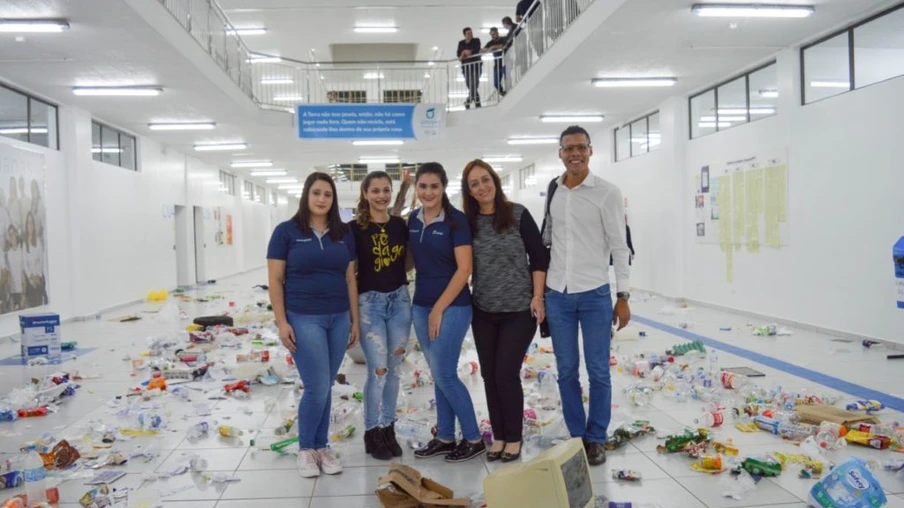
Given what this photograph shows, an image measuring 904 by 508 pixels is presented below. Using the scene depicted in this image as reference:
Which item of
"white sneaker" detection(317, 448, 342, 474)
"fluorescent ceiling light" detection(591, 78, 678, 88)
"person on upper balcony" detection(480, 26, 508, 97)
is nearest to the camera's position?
"white sneaker" detection(317, 448, 342, 474)

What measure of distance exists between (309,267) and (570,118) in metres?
11.1

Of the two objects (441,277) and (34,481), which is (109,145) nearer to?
(34,481)

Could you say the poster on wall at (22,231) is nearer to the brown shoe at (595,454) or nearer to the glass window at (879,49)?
the brown shoe at (595,454)

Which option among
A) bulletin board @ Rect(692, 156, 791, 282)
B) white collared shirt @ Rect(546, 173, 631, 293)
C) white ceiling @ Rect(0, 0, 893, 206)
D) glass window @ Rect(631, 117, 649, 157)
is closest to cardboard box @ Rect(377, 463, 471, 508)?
white collared shirt @ Rect(546, 173, 631, 293)

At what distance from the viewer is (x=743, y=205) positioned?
9930 millimetres

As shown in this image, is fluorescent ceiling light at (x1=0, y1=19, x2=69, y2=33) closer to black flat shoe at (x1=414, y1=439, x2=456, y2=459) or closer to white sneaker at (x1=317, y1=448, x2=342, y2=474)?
white sneaker at (x1=317, y1=448, x2=342, y2=474)

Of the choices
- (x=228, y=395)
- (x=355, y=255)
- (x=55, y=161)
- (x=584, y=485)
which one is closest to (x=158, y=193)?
(x=55, y=161)

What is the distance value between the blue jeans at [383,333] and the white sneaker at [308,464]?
1.48ft

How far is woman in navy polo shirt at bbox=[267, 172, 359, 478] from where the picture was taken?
3.51 metres

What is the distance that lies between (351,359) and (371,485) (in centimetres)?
362

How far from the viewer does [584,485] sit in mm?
2873

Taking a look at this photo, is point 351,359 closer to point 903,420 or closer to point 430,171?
point 430,171

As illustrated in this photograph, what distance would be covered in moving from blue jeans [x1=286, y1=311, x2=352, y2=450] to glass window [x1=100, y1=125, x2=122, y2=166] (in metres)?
11.4

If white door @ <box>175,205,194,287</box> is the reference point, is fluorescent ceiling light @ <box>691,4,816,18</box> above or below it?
above
